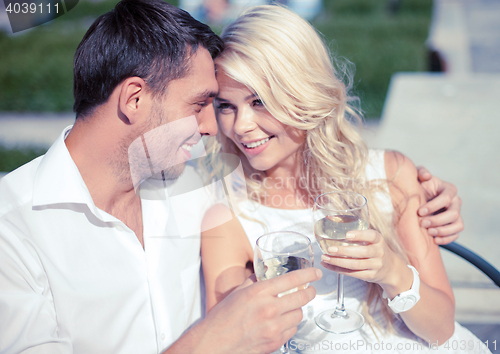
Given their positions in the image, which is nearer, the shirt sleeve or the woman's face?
the shirt sleeve

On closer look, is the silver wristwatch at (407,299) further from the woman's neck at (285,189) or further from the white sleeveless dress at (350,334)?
the woman's neck at (285,189)

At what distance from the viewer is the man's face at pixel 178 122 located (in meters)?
1.94

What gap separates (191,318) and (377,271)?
0.97m

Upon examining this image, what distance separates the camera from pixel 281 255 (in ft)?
4.93

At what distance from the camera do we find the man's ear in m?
1.86

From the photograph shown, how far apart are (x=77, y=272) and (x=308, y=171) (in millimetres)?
1313

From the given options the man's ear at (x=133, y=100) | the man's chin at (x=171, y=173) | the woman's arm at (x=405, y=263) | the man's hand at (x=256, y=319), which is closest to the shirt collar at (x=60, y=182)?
the man's ear at (x=133, y=100)

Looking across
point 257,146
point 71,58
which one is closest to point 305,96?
point 257,146

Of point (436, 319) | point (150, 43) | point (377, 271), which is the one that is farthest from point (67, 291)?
point (436, 319)

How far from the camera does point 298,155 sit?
247cm

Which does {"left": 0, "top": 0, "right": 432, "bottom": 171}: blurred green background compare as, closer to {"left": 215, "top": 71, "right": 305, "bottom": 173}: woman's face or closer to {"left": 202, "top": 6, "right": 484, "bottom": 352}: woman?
{"left": 202, "top": 6, "right": 484, "bottom": 352}: woman

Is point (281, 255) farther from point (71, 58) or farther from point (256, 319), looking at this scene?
point (71, 58)

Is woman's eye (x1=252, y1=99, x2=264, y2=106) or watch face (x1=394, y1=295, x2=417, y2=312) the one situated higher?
woman's eye (x1=252, y1=99, x2=264, y2=106)

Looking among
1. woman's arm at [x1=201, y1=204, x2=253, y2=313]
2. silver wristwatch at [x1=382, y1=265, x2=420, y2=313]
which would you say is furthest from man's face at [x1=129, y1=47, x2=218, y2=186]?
silver wristwatch at [x1=382, y1=265, x2=420, y2=313]
